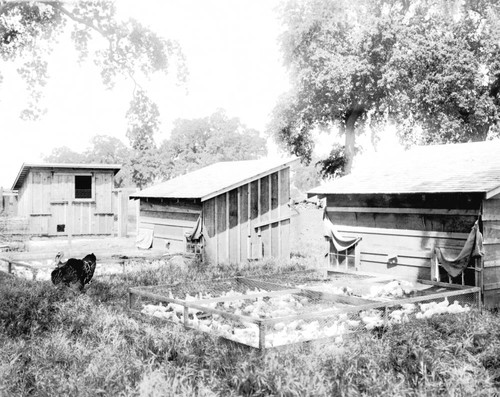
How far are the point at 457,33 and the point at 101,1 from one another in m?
24.5

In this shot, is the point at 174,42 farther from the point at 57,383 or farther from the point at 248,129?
the point at 248,129

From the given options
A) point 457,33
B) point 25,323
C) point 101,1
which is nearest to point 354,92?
point 457,33

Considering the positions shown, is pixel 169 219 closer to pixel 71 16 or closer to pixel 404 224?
pixel 71 16

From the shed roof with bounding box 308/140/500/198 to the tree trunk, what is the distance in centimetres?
1972

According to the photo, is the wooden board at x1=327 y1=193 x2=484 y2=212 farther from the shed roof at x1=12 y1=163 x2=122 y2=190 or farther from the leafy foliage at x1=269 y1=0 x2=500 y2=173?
the leafy foliage at x1=269 y1=0 x2=500 y2=173

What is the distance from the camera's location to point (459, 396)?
6.83 metres

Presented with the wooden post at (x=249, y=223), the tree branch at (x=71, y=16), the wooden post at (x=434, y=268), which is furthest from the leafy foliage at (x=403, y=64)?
the wooden post at (x=434, y=268)

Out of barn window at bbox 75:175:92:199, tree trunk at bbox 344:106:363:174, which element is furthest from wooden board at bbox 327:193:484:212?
tree trunk at bbox 344:106:363:174

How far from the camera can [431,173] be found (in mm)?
16156

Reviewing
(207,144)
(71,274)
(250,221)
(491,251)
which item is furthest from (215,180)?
(207,144)

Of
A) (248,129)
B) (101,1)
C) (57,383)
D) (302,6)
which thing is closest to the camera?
(57,383)

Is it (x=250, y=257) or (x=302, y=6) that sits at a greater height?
(x=302, y=6)

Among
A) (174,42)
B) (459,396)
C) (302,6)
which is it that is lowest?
(459,396)

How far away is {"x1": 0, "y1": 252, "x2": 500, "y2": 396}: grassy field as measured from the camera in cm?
705
